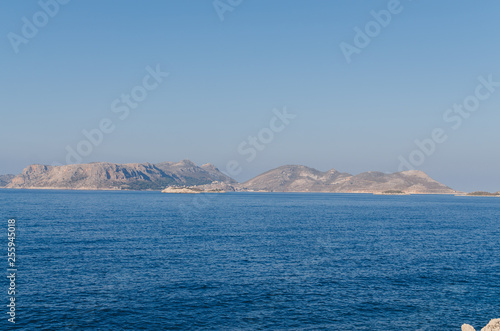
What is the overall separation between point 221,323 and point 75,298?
21558 millimetres

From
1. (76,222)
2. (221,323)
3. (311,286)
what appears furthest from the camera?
(76,222)

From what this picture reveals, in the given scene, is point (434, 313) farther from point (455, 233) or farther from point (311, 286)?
point (455, 233)

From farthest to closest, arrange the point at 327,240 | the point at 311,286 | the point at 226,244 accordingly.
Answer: the point at 327,240 → the point at 226,244 → the point at 311,286

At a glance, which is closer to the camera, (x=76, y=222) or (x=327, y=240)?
(x=327, y=240)

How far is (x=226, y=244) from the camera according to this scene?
9431 centimetres

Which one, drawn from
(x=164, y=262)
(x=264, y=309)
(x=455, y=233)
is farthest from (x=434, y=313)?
(x=455, y=233)

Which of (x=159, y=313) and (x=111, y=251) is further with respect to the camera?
(x=111, y=251)

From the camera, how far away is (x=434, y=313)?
48031 mm

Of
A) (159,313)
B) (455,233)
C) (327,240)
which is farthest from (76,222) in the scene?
(455,233)

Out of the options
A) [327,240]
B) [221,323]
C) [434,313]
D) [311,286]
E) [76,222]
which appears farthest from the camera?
[76,222]

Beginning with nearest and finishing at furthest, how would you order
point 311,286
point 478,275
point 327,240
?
point 311,286 < point 478,275 < point 327,240

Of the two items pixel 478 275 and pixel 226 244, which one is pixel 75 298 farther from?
pixel 478 275

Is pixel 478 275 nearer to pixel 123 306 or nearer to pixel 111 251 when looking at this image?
pixel 123 306

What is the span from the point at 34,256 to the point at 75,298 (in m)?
30.6
